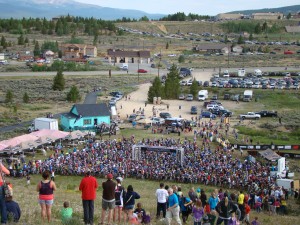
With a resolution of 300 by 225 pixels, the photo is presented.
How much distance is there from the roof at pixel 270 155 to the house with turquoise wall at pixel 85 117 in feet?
44.0

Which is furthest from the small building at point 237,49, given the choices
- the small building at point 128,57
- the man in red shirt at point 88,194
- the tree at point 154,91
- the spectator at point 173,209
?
the man in red shirt at point 88,194

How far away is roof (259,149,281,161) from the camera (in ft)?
92.3

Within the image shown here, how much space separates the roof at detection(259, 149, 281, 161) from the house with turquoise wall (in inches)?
527

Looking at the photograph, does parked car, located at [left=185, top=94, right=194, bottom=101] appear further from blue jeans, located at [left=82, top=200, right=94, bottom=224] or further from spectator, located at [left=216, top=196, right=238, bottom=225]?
blue jeans, located at [left=82, top=200, right=94, bottom=224]

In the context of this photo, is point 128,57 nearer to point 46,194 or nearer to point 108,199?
point 108,199

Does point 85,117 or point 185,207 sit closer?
point 185,207

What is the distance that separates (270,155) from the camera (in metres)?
28.6

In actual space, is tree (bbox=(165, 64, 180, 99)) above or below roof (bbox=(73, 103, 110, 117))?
below

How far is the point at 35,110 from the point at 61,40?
7372cm

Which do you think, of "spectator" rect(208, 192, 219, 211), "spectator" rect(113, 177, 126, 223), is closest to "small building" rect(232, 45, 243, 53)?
"spectator" rect(208, 192, 219, 211)

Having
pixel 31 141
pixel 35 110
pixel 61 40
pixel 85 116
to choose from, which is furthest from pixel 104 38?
pixel 31 141

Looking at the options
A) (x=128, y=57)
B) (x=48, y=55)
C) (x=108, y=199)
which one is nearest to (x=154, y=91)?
(x=108, y=199)

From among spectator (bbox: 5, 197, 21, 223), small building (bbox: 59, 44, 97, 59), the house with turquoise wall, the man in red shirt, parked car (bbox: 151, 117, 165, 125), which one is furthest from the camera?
small building (bbox: 59, 44, 97, 59)

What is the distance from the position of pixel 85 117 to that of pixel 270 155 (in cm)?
1505
